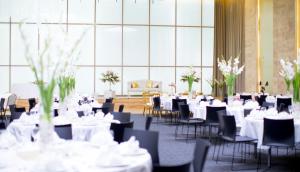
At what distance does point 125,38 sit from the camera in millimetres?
18250

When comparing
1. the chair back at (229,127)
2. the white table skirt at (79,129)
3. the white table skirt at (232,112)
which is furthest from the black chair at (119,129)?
the white table skirt at (232,112)


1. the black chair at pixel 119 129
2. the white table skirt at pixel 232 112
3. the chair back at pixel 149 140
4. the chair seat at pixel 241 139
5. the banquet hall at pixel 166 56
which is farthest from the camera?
the banquet hall at pixel 166 56

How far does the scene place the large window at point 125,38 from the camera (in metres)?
17.4

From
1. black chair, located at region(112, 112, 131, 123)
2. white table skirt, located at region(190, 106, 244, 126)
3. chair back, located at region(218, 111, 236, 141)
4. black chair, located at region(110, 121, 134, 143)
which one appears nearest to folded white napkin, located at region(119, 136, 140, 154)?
black chair, located at region(110, 121, 134, 143)

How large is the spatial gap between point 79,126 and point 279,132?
2637 millimetres

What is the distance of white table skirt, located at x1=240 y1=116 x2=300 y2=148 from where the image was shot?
5809mm

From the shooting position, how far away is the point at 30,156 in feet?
10.2

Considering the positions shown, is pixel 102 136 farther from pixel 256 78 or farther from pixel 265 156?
pixel 256 78

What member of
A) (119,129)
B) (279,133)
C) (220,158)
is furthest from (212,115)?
(119,129)

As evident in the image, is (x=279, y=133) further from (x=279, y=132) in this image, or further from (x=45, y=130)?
(x=45, y=130)

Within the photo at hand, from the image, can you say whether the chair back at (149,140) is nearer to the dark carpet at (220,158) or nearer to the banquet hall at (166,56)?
the dark carpet at (220,158)

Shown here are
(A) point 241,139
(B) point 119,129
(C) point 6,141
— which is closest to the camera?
(C) point 6,141

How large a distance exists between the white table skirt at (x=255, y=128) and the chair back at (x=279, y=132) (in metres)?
0.14

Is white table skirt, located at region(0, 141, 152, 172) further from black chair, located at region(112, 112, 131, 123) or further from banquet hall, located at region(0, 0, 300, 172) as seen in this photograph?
banquet hall, located at region(0, 0, 300, 172)
